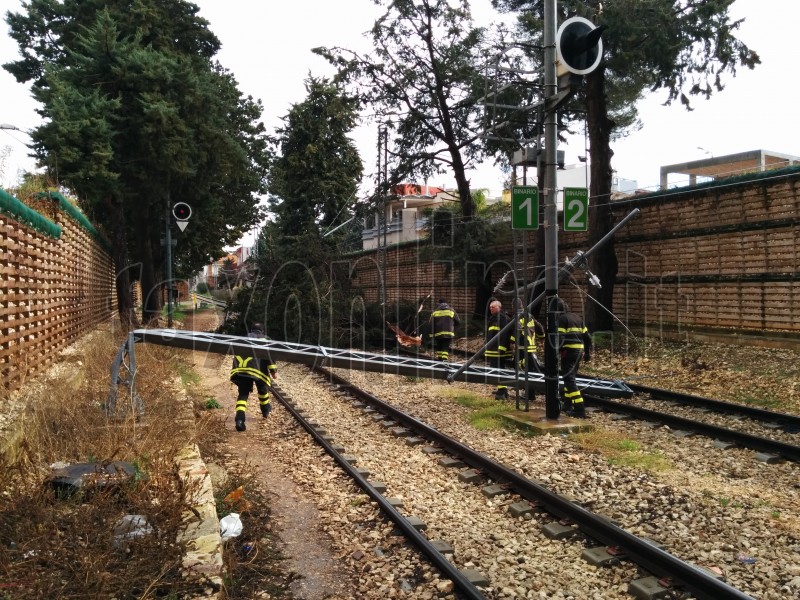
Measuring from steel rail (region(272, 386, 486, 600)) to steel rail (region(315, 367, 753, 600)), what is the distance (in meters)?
1.31

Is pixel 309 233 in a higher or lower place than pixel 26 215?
higher

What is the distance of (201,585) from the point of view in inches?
145

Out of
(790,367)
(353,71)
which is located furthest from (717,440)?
(353,71)

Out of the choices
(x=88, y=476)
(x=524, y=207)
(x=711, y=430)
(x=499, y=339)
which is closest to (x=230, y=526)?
(x=88, y=476)

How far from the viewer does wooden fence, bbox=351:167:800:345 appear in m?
13.0

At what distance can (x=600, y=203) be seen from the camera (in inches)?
653

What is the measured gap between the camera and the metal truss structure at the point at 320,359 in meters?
8.72

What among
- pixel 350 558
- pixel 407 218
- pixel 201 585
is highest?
pixel 407 218

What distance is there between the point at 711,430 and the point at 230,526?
21.2 ft

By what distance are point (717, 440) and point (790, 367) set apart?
5153 millimetres

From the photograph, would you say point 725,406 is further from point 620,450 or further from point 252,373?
point 252,373

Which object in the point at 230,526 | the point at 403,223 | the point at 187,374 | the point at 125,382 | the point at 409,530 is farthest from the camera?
the point at 403,223

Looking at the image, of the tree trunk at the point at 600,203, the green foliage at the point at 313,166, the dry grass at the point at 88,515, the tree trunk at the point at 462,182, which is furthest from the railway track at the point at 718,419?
the green foliage at the point at 313,166

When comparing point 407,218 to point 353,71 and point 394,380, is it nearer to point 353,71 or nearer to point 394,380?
point 353,71
